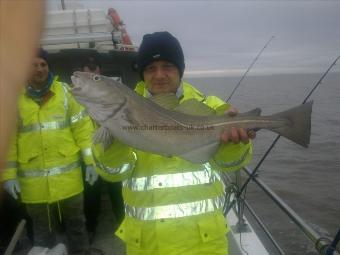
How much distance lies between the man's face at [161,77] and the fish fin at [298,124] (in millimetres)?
950

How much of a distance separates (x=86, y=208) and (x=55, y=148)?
1.88 metres

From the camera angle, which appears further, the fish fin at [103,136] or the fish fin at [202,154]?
the fish fin at [202,154]

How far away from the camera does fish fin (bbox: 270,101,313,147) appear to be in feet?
8.78

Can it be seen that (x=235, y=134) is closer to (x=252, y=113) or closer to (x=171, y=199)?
(x=252, y=113)

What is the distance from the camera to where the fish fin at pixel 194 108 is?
112 inches

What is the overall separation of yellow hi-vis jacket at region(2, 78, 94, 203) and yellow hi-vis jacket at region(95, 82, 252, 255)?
5.92ft

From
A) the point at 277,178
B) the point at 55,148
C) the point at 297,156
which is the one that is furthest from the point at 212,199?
the point at 297,156

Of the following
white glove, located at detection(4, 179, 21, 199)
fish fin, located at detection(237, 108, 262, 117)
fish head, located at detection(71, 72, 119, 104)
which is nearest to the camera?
fish head, located at detection(71, 72, 119, 104)

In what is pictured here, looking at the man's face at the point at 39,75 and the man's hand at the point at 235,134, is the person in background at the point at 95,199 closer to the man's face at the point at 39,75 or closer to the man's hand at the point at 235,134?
the man's face at the point at 39,75

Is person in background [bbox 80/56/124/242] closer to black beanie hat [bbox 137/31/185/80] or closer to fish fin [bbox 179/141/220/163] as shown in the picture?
black beanie hat [bbox 137/31/185/80]

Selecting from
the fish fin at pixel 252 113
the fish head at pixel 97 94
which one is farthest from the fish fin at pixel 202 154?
the fish head at pixel 97 94

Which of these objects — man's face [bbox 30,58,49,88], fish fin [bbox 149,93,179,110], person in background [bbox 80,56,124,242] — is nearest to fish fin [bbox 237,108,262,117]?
fish fin [bbox 149,93,179,110]

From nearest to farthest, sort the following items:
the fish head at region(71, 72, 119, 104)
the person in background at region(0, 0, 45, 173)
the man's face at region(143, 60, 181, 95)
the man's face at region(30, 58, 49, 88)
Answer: the person in background at region(0, 0, 45, 173) → the fish head at region(71, 72, 119, 104) → the man's face at region(143, 60, 181, 95) → the man's face at region(30, 58, 49, 88)

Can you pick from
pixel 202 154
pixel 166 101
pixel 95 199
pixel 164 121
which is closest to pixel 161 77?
pixel 166 101
